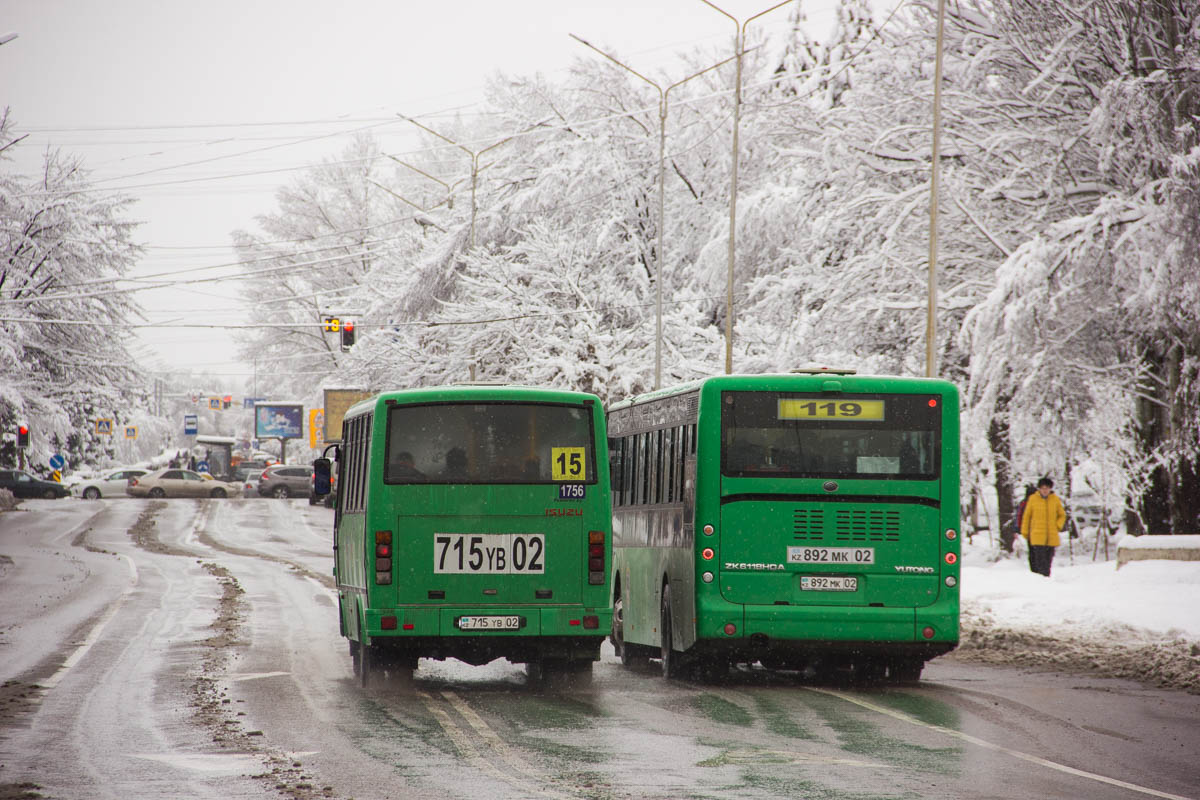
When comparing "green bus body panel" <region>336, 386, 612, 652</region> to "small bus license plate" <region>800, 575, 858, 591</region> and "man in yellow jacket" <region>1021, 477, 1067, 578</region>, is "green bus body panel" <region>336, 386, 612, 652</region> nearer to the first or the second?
"small bus license plate" <region>800, 575, 858, 591</region>

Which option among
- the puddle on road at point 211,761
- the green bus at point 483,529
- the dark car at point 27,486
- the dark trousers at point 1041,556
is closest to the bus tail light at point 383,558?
the green bus at point 483,529

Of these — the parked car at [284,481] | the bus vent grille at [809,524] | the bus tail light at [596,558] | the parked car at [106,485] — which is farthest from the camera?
the parked car at [106,485]

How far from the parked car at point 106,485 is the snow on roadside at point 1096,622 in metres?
65.4

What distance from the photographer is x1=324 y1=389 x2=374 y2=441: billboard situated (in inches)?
2596

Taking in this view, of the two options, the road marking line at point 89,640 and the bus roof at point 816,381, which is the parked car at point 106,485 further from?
the bus roof at point 816,381

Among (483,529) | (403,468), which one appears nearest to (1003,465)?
(483,529)

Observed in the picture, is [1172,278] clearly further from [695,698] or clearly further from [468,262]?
[468,262]

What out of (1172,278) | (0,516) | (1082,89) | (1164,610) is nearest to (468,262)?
(0,516)

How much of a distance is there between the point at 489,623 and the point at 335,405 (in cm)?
5390

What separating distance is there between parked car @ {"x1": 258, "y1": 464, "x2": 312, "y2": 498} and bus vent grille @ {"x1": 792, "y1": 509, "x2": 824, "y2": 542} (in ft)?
218

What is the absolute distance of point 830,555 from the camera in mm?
14477

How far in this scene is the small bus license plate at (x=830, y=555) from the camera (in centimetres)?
1444

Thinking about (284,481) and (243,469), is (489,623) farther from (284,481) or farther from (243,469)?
(243,469)

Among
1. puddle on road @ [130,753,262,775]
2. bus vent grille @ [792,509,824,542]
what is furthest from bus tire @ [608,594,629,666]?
puddle on road @ [130,753,262,775]
